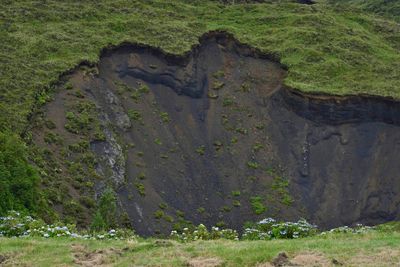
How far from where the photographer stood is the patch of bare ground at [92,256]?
13977 millimetres

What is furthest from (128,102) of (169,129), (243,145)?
(243,145)

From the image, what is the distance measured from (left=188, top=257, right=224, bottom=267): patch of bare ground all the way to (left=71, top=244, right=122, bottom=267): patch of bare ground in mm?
1972

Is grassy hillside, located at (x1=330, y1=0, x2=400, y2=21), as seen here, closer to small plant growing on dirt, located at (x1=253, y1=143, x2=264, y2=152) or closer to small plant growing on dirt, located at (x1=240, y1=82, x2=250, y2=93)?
small plant growing on dirt, located at (x1=240, y1=82, x2=250, y2=93)

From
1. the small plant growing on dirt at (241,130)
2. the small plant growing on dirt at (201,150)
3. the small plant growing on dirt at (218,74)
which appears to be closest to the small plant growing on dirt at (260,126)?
the small plant growing on dirt at (241,130)

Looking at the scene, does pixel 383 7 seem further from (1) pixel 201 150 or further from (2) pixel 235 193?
(2) pixel 235 193

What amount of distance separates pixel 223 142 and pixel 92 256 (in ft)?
80.2

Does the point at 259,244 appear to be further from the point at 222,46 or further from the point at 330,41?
the point at 330,41

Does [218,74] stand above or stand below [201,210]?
above

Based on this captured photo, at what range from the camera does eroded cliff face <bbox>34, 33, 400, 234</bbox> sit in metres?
33.3

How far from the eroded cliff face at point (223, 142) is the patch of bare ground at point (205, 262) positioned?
16.6m

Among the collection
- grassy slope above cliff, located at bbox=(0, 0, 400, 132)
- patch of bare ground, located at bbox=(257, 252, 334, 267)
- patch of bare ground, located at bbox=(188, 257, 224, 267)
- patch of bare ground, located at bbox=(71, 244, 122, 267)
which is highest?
grassy slope above cliff, located at bbox=(0, 0, 400, 132)

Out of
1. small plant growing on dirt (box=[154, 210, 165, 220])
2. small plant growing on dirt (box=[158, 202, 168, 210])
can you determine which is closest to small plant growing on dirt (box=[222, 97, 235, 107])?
small plant growing on dirt (box=[158, 202, 168, 210])

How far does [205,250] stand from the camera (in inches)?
560

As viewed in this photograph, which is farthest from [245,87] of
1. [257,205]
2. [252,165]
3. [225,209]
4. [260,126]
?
[225,209]
